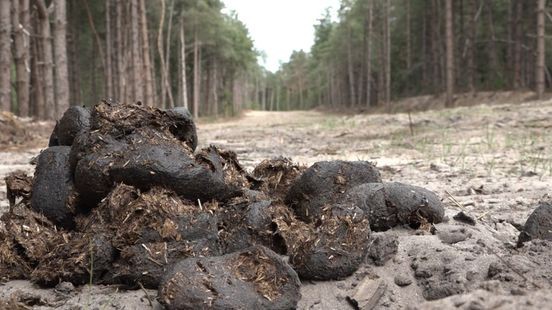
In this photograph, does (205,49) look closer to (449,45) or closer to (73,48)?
(73,48)

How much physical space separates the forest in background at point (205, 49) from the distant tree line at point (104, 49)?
0.16 ft

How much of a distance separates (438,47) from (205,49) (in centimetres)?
1734

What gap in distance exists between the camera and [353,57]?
167ft

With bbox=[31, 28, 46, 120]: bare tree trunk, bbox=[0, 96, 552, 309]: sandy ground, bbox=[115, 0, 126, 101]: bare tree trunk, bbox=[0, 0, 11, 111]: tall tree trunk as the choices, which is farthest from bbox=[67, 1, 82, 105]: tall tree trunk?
bbox=[0, 96, 552, 309]: sandy ground

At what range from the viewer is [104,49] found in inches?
1284

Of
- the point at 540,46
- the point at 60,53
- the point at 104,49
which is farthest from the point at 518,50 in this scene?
the point at 104,49

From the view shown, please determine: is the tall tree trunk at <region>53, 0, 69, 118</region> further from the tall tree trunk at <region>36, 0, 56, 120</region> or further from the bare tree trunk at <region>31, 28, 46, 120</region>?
the bare tree trunk at <region>31, 28, 46, 120</region>

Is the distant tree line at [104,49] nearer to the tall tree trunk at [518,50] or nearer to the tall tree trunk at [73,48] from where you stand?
the tall tree trunk at [73,48]

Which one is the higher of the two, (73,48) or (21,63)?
(73,48)

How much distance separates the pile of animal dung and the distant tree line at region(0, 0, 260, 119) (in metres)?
11.4

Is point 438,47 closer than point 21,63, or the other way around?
point 21,63

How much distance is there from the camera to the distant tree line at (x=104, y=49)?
15.3 m

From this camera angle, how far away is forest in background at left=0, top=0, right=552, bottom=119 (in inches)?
644

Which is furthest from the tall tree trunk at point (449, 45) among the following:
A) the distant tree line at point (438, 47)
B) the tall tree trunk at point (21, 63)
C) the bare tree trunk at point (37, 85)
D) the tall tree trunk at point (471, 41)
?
the tall tree trunk at point (21, 63)
